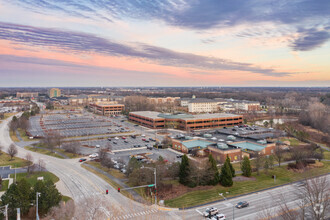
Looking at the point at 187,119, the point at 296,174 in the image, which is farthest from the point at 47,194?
the point at 187,119

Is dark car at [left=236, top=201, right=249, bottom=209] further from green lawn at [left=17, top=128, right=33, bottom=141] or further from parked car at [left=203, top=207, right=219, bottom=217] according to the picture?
green lawn at [left=17, top=128, right=33, bottom=141]

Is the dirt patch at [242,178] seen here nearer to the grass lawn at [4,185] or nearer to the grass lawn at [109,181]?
the grass lawn at [109,181]

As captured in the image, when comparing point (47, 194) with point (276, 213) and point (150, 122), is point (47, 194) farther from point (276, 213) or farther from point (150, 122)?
point (150, 122)

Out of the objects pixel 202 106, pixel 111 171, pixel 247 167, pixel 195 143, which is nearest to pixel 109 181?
pixel 111 171

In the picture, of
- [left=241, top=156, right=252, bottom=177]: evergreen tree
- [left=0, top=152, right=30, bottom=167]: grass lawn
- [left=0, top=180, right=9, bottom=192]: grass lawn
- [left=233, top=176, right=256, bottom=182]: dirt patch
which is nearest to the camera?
[left=0, top=180, right=9, bottom=192]: grass lawn

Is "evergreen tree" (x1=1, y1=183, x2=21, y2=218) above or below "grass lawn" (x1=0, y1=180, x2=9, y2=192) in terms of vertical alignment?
above

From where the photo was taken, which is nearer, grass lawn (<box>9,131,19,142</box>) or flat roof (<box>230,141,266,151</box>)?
flat roof (<box>230,141,266,151</box>)

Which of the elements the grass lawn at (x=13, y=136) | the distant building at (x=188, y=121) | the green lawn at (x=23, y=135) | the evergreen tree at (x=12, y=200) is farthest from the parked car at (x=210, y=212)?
the grass lawn at (x=13, y=136)

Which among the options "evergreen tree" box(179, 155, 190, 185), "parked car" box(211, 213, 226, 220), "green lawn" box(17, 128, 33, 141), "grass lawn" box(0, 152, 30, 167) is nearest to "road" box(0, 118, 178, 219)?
"grass lawn" box(0, 152, 30, 167)
